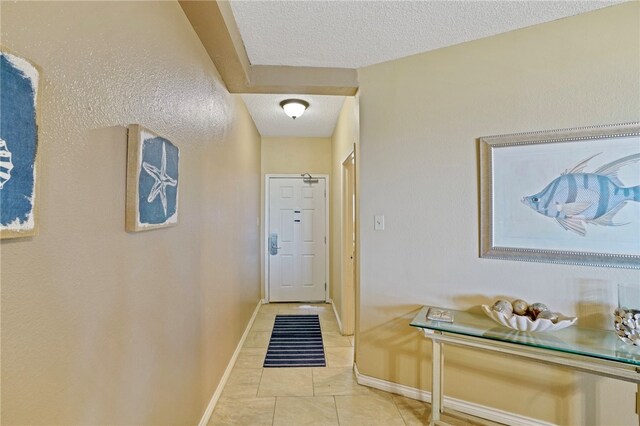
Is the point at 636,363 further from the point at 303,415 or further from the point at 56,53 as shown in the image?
the point at 56,53

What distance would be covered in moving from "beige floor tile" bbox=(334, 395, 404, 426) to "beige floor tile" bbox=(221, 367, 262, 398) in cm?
66

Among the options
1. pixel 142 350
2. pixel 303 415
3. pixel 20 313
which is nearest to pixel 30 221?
pixel 20 313

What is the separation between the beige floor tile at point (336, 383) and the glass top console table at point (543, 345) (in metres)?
0.60

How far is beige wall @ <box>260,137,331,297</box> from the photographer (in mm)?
4426

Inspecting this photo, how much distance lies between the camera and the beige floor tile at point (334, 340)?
9.97ft

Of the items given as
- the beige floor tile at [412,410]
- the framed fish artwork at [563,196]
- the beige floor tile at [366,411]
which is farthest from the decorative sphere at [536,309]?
the beige floor tile at [366,411]

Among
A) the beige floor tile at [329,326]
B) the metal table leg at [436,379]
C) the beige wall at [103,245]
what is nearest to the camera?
the beige wall at [103,245]

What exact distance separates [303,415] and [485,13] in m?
2.76

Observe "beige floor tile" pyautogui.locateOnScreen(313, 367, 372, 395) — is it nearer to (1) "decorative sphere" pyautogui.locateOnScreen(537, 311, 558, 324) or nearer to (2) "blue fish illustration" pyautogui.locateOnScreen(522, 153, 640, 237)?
(1) "decorative sphere" pyautogui.locateOnScreen(537, 311, 558, 324)

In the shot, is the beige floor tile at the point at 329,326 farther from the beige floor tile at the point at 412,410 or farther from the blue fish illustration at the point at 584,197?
the blue fish illustration at the point at 584,197

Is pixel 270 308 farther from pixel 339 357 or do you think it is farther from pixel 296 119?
pixel 296 119

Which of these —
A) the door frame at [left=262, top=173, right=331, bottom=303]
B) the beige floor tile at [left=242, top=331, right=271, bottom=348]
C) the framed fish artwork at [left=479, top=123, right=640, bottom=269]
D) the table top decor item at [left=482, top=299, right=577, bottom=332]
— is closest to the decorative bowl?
the table top decor item at [left=482, top=299, right=577, bottom=332]

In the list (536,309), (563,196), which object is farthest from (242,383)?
(563,196)

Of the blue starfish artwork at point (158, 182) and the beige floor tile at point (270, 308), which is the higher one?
the blue starfish artwork at point (158, 182)
